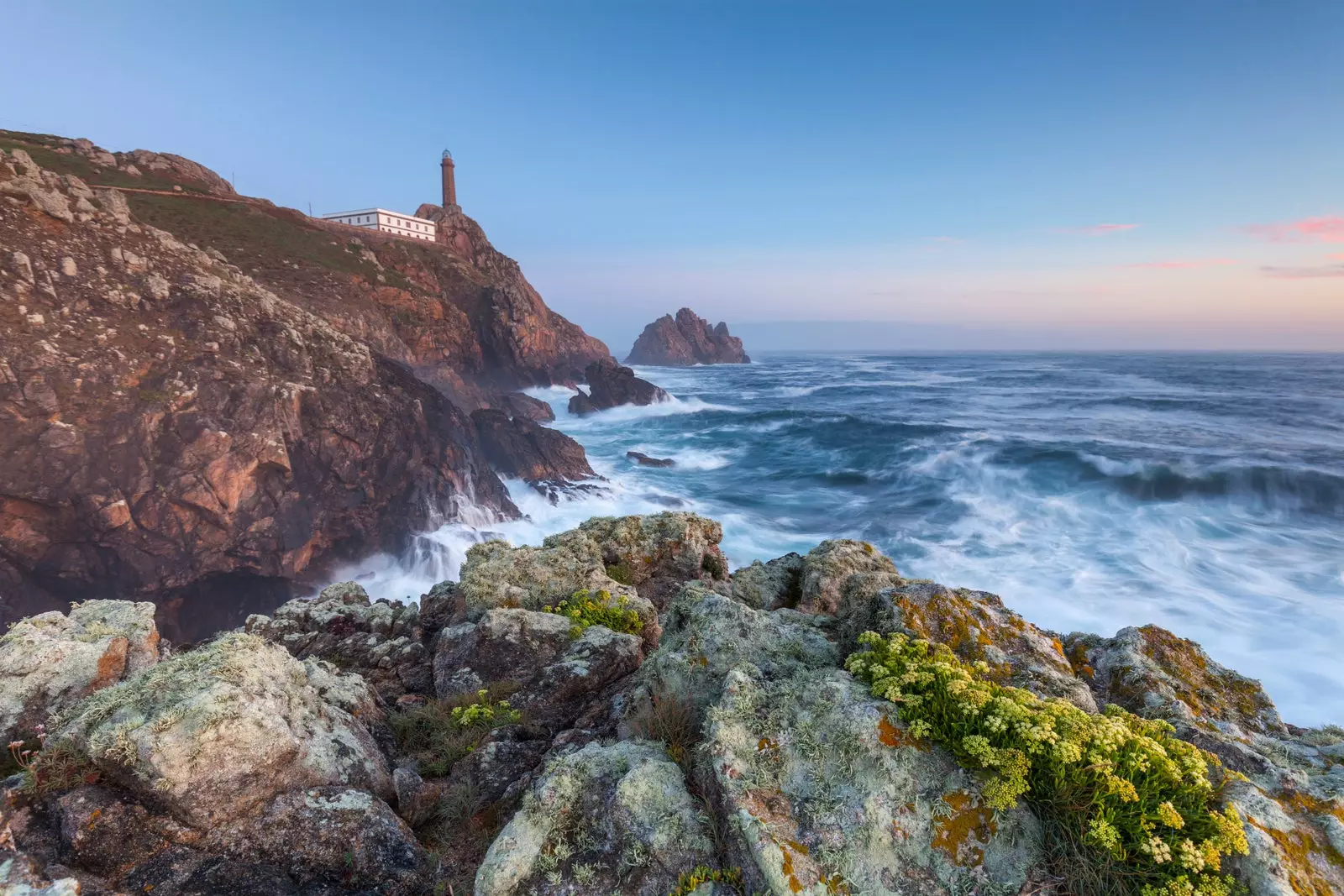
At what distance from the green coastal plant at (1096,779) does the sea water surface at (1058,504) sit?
15.9 meters

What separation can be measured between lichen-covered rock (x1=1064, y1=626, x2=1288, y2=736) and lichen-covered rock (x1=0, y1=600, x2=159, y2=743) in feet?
32.3

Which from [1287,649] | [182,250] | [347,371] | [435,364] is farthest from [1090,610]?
[435,364]

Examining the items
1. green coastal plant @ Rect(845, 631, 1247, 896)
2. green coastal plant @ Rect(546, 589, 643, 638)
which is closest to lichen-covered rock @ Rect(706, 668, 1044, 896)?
green coastal plant @ Rect(845, 631, 1247, 896)

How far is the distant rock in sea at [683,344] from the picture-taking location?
153250 millimetres

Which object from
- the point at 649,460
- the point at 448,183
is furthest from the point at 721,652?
the point at 448,183

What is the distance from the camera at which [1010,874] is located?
124 inches

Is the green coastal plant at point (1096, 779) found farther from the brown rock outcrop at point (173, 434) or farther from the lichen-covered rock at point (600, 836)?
the brown rock outcrop at point (173, 434)

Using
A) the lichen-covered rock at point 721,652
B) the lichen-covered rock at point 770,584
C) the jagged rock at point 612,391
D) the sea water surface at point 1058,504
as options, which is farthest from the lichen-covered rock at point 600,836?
the jagged rock at point 612,391

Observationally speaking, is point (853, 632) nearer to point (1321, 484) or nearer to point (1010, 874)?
point (1010, 874)

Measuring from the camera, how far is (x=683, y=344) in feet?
507

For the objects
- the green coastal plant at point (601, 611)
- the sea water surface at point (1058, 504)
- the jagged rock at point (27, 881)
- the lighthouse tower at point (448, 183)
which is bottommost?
the sea water surface at point (1058, 504)

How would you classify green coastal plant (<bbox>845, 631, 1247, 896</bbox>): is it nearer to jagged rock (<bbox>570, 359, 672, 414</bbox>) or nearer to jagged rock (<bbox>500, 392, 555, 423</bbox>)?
jagged rock (<bbox>500, 392, 555, 423</bbox>)

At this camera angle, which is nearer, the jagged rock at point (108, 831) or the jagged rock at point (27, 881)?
the jagged rock at point (27, 881)

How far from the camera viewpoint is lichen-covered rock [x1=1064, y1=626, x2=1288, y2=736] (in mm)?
5697
